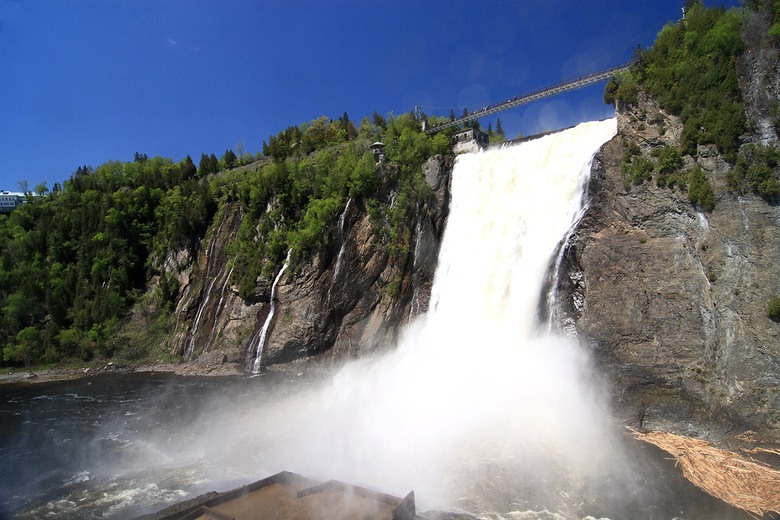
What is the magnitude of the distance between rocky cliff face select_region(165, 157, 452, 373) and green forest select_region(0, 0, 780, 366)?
0.99 m

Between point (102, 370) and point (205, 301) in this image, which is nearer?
point (102, 370)

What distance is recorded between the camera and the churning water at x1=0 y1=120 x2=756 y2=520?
45.8 feet

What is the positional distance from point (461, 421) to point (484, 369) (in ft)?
14.7

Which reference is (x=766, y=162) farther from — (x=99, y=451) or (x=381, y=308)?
(x=99, y=451)

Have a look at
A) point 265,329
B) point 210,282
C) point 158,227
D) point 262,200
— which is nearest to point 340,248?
point 265,329

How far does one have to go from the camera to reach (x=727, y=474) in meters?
14.4

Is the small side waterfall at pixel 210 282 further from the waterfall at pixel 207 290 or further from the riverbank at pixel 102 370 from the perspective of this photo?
the riverbank at pixel 102 370

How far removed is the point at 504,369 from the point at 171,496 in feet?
46.2

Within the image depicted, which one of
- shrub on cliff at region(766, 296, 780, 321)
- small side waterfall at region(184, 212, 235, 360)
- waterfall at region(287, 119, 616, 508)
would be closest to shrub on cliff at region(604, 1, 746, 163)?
waterfall at region(287, 119, 616, 508)

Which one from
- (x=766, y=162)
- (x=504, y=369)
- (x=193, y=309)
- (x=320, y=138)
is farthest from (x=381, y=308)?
(x=320, y=138)

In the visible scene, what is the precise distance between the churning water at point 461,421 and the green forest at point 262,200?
4.46 m

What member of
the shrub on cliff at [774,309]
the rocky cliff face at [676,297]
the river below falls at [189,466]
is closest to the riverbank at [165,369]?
the river below falls at [189,466]

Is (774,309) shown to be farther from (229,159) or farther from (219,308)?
(229,159)

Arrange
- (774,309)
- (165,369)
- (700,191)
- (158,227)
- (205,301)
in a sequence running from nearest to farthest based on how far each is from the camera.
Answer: (774,309) → (700,191) → (165,369) → (205,301) → (158,227)
